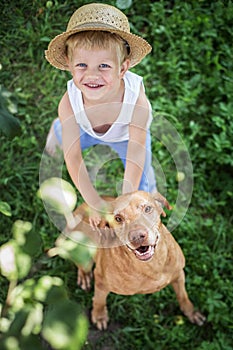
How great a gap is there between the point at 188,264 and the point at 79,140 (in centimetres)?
109

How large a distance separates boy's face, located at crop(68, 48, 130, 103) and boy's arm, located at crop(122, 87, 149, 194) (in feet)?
0.95

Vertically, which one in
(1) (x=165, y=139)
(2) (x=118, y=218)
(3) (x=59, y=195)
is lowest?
(1) (x=165, y=139)

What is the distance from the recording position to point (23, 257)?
5.01 feet

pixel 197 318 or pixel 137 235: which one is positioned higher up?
pixel 137 235

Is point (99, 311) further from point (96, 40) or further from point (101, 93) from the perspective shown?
point (96, 40)

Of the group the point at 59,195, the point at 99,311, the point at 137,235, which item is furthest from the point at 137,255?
the point at 99,311

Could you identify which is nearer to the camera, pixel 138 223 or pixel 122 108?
pixel 138 223

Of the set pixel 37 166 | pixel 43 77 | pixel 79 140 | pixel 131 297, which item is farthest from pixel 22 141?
pixel 131 297

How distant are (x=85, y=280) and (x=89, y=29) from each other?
5.12ft

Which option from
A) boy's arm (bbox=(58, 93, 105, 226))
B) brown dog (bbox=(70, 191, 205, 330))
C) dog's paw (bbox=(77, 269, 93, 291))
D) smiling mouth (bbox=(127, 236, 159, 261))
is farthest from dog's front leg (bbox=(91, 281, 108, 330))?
smiling mouth (bbox=(127, 236, 159, 261))

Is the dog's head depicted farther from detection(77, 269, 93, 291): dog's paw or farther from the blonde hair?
detection(77, 269, 93, 291): dog's paw

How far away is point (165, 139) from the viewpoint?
334cm

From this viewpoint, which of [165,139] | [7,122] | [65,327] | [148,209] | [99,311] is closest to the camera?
[65,327]

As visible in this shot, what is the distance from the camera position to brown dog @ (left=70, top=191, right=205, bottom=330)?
77.2 inches
